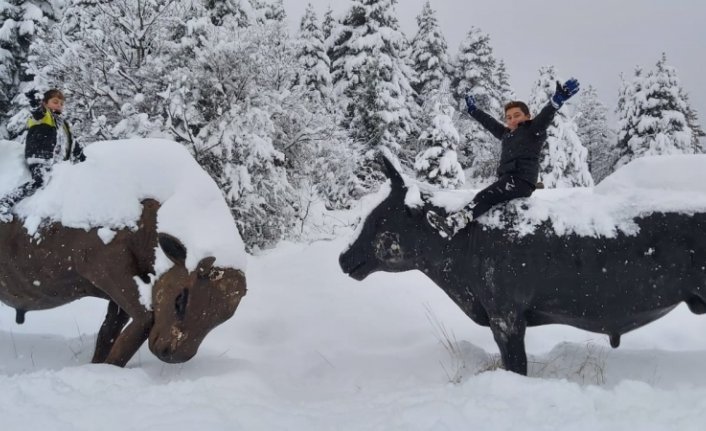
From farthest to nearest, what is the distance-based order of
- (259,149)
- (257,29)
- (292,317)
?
(257,29)
(259,149)
(292,317)

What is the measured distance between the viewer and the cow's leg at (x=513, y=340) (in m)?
3.43

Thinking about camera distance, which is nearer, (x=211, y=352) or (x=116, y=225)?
(x=116, y=225)

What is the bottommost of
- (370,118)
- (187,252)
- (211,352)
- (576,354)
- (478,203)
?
(211,352)

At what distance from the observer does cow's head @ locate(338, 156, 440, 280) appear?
154 inches

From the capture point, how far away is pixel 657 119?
25.5 m

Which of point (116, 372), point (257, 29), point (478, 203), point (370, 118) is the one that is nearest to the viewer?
point (116, 372)

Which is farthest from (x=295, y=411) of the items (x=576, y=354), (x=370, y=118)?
(x=370, y=118)

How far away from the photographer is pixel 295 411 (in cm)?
287

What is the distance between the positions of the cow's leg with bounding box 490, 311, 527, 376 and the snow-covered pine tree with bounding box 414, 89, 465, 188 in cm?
1414

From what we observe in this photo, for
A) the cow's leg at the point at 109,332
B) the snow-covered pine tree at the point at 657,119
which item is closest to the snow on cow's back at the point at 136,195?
the cow's leg at the point at 109,332

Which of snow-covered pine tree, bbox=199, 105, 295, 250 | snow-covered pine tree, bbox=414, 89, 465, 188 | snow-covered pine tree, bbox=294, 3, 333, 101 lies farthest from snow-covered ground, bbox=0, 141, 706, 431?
snow-covered pine tree, bbox=294, 3, 333, 101

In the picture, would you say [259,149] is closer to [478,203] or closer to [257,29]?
[257,29]

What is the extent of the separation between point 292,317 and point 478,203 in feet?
8.14

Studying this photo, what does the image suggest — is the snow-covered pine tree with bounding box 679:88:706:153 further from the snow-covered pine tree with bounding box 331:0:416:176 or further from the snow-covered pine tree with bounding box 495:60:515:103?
the snow-covered pine tree with bounding box 331:0:416:176
